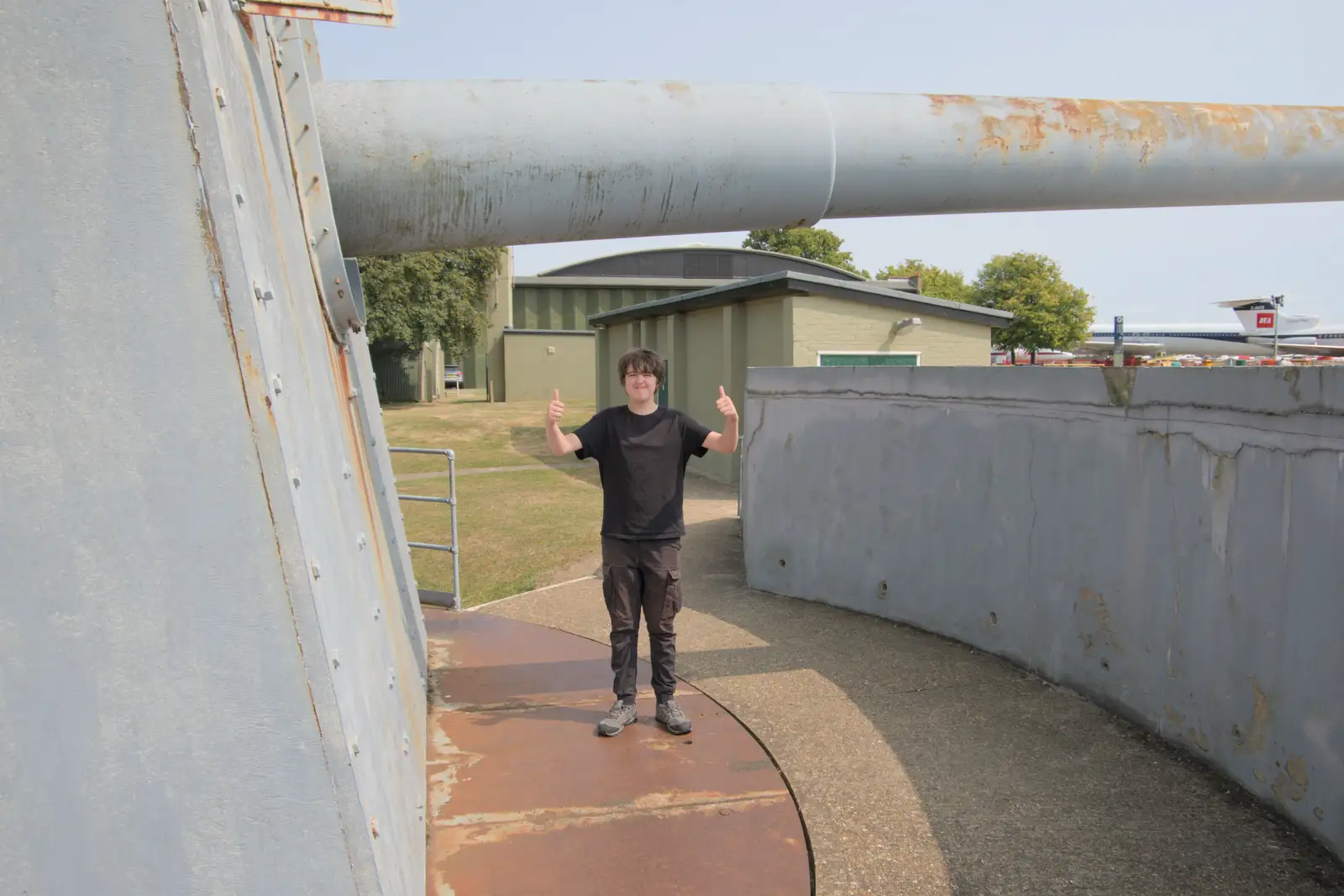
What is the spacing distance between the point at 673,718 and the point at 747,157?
2.26m

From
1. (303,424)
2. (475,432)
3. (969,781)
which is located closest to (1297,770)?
(969,781)

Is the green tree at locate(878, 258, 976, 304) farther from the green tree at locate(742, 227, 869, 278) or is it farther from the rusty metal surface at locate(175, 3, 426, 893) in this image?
the rusty metal surface at locate(175, 3, 426, 893)

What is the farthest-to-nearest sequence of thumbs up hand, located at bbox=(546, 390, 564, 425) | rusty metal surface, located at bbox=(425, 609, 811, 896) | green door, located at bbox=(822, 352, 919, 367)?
green door, located at bbox=(822, 352, 919, 367) → thumbs up hand, located at bbox=(546, 390, 564, 425) → rusty metal surface, located at bbox=(425, 609, 811, 896)

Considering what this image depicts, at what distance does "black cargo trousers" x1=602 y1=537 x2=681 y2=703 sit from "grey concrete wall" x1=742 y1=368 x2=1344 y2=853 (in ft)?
6.73

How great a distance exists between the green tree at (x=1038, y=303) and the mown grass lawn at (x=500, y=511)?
29.2 meters

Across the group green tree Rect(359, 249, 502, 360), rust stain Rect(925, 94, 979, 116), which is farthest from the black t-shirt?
green tree Rect(359, 249, 502, 360)

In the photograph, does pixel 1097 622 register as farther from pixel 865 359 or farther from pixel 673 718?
pixel 865 359

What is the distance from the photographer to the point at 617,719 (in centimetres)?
410

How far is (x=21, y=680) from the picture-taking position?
178 centimetres

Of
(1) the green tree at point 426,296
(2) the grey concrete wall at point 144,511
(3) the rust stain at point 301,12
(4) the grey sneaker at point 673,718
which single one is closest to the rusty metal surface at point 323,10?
(3) the rust stain at point 301,12

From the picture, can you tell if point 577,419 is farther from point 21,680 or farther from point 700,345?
point 21,680

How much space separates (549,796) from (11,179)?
95.7 inches

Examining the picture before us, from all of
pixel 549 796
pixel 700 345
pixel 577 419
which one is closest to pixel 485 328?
pixel 577 419

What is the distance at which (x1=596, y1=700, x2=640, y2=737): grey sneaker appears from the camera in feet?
13.3
